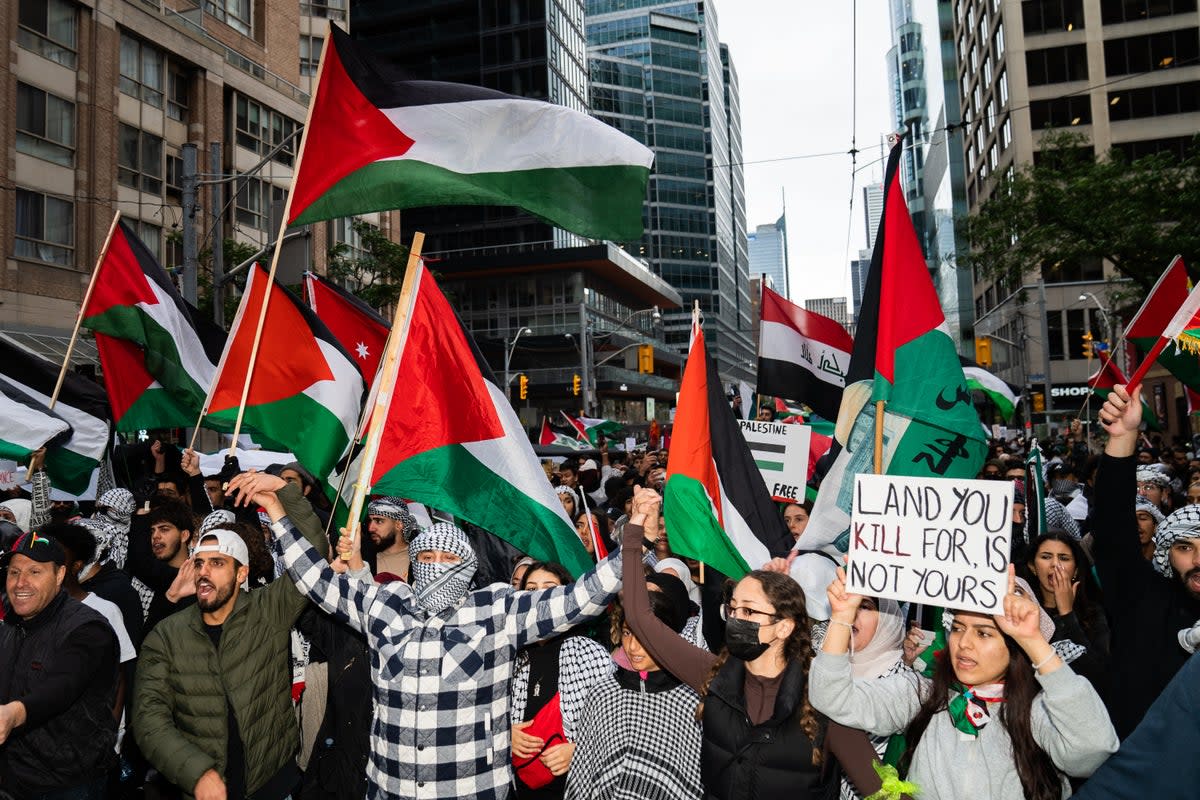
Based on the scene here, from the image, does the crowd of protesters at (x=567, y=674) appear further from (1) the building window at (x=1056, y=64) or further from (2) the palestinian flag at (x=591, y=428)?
(1) the building window at (x=1056, y=64)

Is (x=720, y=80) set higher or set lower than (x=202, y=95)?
higher

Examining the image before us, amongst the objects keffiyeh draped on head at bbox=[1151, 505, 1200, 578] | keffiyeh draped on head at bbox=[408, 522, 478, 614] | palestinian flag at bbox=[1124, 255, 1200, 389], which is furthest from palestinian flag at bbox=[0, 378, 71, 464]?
palestinian flag at bbox=[1124, 255, 1200, 389]

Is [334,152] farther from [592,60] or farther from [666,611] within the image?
[592,60]

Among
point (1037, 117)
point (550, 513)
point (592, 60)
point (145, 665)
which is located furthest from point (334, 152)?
point (592, 60)

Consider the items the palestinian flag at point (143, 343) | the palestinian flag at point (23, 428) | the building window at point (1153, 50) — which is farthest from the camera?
the building window at point (1153, 50)

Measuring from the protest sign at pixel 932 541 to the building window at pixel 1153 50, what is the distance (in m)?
58.1

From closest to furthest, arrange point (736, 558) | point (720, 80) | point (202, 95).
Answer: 1. point (736, 558)
2. point (202, 95)
3. point (720, 80)

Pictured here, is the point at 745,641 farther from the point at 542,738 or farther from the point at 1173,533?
the point at 1173,533

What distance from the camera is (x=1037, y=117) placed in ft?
177

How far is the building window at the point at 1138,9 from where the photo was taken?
2014 inches

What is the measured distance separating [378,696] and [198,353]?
5406mm

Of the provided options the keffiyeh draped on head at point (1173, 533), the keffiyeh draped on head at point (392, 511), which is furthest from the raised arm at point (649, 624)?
the keffiyeh draped on head at point (392, 511)

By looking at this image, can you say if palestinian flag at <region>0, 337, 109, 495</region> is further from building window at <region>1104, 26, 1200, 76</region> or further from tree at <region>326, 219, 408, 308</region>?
building window at <region>1104, 26, 1200, 76</region>

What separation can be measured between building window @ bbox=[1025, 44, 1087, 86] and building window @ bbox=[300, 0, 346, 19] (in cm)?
3783
